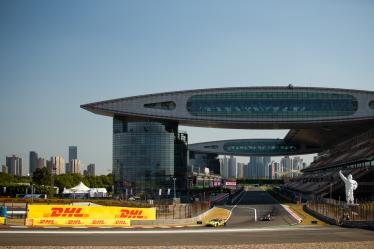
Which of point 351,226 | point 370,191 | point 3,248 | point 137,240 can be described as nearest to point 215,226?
point 351,226

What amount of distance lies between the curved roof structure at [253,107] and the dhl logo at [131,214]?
194 ft

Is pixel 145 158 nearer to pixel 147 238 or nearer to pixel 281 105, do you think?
pixel 281 105

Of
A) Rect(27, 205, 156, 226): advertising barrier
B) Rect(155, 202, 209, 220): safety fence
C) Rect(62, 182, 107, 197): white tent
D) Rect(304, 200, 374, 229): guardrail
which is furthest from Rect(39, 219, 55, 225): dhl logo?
Rect(62, 182, 107, 197): white tent

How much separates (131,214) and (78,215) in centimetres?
576

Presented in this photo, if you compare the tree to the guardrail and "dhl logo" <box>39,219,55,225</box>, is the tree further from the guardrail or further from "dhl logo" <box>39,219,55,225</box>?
the guardrail

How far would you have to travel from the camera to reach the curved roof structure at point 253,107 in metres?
114

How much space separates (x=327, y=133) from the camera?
153 m

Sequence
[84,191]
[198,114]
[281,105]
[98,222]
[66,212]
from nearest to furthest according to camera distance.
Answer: [66,212] < [98,222] < [84,191] < [281,105] < [198,114]

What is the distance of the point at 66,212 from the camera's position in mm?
53219

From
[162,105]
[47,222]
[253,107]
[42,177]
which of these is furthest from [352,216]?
[42,177]

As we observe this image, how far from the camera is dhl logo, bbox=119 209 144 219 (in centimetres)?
5548

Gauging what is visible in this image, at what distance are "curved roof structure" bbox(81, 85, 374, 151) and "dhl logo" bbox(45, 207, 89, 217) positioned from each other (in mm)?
63278

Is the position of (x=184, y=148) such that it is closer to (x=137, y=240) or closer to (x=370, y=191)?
(x=370, y=191)

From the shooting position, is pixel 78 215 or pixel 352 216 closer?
pixel 78 215
